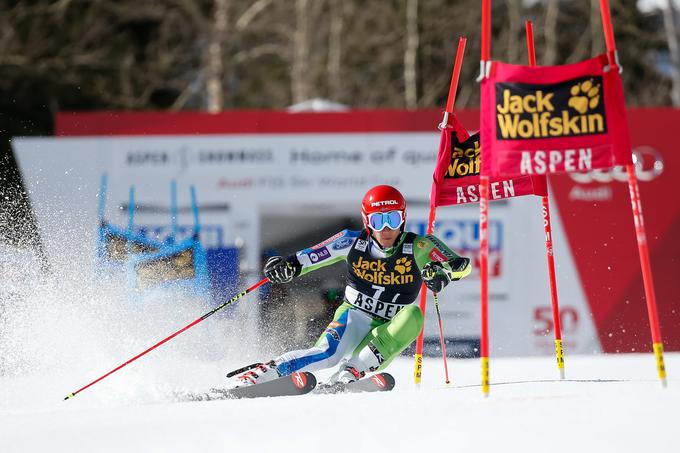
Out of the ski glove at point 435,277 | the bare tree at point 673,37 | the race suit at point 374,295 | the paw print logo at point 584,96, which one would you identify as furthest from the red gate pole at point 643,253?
the bare tree at point 673,37

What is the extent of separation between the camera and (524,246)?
34.1 feet

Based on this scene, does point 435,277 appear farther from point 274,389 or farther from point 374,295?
point 274,389

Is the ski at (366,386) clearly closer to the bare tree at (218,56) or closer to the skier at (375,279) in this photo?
the skier at (375,279)

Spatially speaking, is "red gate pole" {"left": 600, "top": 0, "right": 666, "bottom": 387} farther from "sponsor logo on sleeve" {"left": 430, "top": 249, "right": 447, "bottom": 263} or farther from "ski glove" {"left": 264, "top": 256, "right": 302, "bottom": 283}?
"ski glove" {"left": 264, "top": 256, "right": 302, "bottom": 283}

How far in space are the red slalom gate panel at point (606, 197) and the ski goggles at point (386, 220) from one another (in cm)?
380

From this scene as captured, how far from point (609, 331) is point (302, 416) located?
6228 mm

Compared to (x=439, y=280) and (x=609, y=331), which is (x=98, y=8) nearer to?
(x=609, y=331)

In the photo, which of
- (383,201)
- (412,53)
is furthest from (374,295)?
(412,53)

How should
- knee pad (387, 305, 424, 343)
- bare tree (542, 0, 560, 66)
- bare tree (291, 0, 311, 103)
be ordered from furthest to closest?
bare tree (542, 0, 560, 66)
bare tree (291, 0, 311, 103)
knee pad (387, 305, 424, 343)

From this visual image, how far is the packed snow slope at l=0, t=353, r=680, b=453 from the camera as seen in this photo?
4.30 m

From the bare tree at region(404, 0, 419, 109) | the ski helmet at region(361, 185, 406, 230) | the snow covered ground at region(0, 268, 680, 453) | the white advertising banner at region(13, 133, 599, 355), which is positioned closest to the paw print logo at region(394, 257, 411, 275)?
the ski helmet at region(361, 185, 406, 230)

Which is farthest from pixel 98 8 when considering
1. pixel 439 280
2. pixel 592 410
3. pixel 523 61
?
pixel 592 410

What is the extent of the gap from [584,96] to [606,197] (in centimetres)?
537

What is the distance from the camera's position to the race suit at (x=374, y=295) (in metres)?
6.49
